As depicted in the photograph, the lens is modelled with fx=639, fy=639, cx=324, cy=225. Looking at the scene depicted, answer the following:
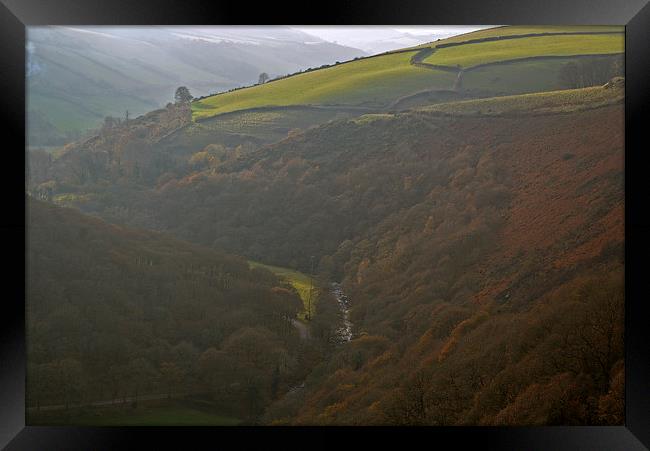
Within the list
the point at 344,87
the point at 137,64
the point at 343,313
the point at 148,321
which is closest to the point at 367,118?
the point at 344,87

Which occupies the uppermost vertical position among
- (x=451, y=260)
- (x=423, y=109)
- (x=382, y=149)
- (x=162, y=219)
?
(x=423, y=109)

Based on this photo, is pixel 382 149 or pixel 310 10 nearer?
pixel 310 10

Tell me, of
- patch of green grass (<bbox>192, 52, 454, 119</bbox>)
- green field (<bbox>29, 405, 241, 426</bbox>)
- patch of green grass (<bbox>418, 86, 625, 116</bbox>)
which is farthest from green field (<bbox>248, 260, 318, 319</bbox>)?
patch of green grass (<bbox>418, 86, 625, 116</bbox>)

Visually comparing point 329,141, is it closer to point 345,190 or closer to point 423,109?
point 345,190

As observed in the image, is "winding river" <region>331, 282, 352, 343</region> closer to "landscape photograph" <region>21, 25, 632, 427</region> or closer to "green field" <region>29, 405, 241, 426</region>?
"landscape photograph" <region>21, 25, 632, 427</region>

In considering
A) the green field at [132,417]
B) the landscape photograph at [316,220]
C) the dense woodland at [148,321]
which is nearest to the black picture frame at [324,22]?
the landscape photograph at [316,220]

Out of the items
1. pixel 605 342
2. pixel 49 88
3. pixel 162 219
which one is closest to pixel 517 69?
pixel 605 342

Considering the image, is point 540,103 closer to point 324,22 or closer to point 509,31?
point 509,31
